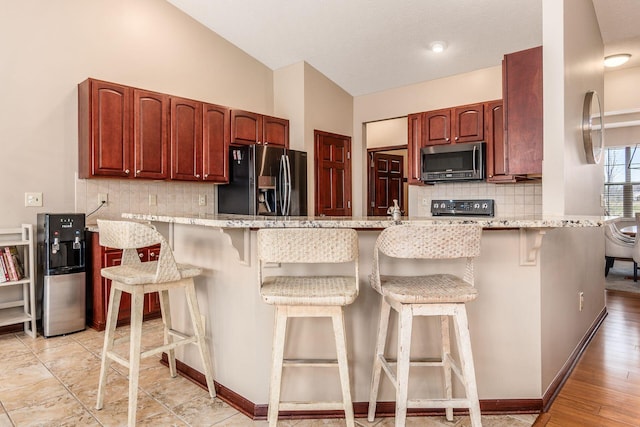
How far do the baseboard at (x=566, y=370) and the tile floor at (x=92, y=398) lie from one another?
0.18 meters

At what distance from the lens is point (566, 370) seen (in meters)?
2.35

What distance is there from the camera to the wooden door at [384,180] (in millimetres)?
5661

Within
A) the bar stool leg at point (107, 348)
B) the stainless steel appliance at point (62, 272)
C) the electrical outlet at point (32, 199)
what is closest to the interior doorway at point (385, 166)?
the stainless steel appliance at point (62, 272)

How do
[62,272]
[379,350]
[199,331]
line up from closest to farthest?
[379,350], [199,331], [62,272]

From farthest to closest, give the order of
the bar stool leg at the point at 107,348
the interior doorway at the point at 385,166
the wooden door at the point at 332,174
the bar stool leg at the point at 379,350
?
the interior doorway at the point at 385,166
the wooden door at the point at 332,174
the bar stool leg at the point at 107,348
the bar stool leg at the point at 379,350

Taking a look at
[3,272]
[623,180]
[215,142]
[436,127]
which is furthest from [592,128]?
[623,180]

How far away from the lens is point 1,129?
10.3ft

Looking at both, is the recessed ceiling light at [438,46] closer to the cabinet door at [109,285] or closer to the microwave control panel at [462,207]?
the microwave control panel at [462,207]

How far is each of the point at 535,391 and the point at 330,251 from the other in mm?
1347

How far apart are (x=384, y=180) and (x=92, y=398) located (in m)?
4.70

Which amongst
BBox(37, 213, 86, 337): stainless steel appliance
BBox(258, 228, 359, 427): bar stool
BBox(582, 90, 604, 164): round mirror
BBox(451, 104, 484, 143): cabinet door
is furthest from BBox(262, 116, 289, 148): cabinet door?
BBox(258, 228, 359, 427): bar stool

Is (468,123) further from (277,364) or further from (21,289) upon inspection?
(21,289)

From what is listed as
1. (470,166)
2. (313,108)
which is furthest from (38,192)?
(470,166)

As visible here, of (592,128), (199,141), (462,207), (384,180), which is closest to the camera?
(592,128)
